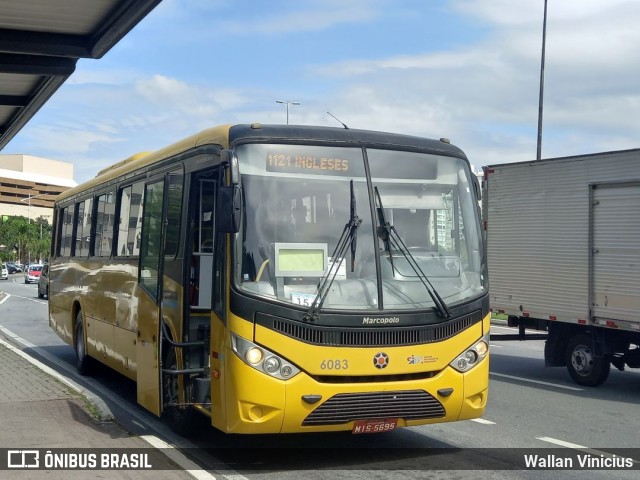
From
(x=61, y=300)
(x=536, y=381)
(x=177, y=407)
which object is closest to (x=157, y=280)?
(x=177, y=407)

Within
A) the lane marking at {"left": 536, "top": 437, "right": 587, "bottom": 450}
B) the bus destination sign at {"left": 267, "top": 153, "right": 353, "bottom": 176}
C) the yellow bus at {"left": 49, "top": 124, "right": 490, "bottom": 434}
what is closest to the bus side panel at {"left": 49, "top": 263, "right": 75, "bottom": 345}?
the yellow bus at {"left": 49, "top": 124, "right": 490, "bottom": 434}

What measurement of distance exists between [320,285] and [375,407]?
1.12 metres

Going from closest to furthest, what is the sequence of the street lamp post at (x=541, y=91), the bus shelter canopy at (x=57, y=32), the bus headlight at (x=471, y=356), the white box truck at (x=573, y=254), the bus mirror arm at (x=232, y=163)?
the bus mirror arm at (x=232, y=163) < the bus headlight at (x=471, y=356) < the bus shelter canopy at (x=57, y=32) < the white box truck at (x=573, y=254) < the street lamp post at (x=541, y=91)

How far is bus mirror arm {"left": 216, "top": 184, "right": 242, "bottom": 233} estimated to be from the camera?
281 inches

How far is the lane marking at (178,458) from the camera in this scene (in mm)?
7104

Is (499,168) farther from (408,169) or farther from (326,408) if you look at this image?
(326,408)

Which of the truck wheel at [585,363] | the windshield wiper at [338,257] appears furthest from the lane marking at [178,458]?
the truck wheel at [585,363]

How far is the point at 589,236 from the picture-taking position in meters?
13.1

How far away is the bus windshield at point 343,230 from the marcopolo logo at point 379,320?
108 mm

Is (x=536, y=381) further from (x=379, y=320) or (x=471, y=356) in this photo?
(x=379, y=320)

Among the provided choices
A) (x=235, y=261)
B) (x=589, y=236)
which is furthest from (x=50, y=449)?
(x=589, y=236)

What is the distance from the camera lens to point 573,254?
1341 cm

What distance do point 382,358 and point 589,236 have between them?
6853mm

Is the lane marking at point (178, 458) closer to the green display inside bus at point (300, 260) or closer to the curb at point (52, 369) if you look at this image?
the curb at point (52, 369)
